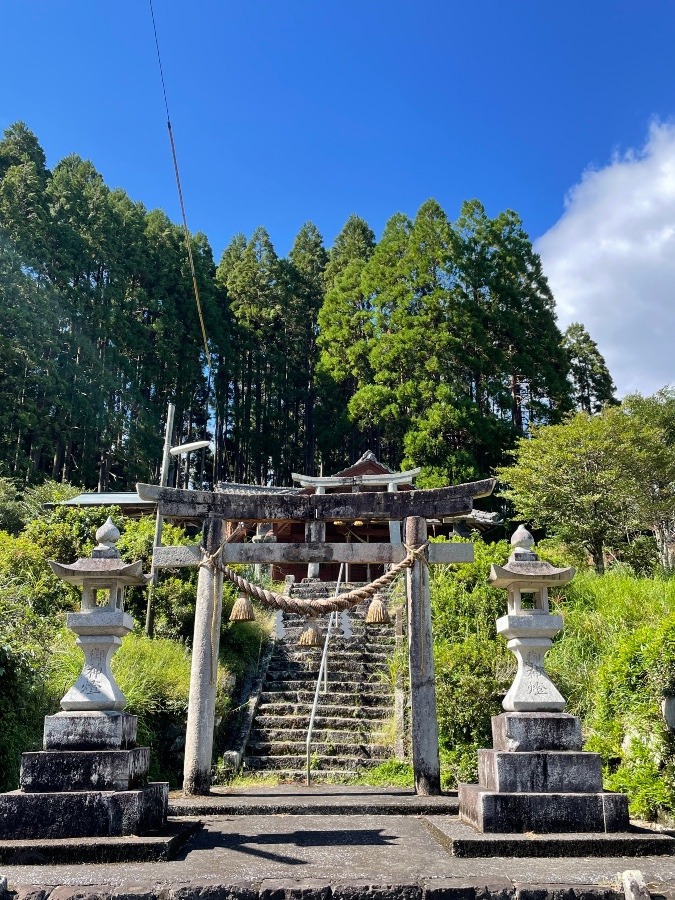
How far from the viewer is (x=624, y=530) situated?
59.6 ft

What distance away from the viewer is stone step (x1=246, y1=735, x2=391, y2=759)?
436 inches

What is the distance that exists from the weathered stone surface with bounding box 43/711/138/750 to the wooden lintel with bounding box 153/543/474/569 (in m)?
3.12

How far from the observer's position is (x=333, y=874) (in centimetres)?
456

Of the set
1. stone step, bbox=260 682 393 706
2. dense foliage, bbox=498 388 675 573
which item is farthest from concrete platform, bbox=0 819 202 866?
dense foliage, bbox=498 388 675 573

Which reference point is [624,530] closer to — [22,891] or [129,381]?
[22,891]

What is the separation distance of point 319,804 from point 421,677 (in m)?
1.88

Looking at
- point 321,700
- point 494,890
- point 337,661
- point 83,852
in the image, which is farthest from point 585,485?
point 83,852

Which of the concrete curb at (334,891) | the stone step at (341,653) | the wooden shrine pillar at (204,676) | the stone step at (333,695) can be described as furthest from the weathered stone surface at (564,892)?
the stone step at (341,653)

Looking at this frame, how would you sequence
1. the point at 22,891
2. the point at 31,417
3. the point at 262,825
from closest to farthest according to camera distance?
1. the point at 22,891
2. the point at 262,825
3. the point at 31,417

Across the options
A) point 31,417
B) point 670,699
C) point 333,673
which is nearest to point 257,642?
point 333,673

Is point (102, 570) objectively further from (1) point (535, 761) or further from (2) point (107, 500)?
(2) point (107, 500)

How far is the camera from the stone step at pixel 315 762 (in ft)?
35.3

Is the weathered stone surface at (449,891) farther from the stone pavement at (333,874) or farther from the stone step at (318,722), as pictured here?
the stone step at (318,722)

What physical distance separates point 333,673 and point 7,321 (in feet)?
65.0
